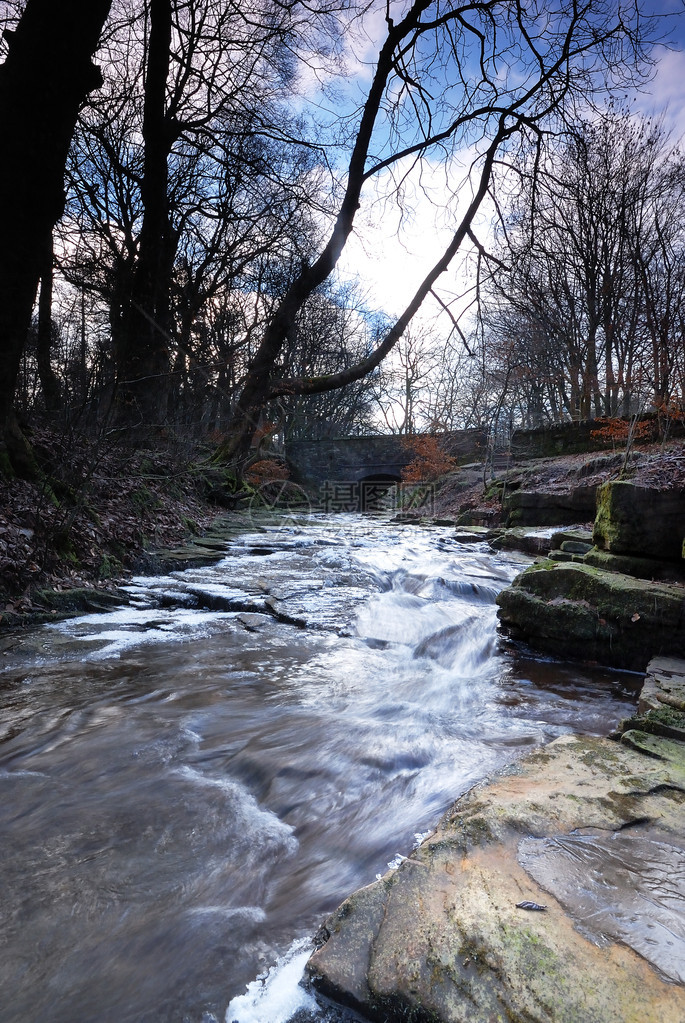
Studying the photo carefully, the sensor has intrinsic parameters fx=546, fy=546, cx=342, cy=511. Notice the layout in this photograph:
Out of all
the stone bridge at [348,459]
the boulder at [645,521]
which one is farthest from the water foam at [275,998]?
the stone bridge at [348,459]

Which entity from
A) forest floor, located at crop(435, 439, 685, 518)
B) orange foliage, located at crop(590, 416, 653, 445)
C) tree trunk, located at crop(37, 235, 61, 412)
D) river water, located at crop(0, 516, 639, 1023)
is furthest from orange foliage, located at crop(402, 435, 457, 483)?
river water, located at crop(0, 516, 639, 1023)

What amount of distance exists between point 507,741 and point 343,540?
8975 millimetres

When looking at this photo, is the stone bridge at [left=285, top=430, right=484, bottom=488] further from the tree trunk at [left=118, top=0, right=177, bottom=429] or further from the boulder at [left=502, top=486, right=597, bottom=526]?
the tree trunk at [left=118, top=0, right=177, bottom=429]

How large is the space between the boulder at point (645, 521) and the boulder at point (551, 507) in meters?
6.62

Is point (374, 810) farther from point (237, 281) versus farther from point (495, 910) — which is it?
point (237, 281)

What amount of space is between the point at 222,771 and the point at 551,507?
37.1ft

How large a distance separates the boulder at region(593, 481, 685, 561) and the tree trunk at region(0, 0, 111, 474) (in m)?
6.11

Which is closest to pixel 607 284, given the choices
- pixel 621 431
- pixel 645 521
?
pixel 621 431

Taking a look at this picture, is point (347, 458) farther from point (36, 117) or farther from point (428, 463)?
point (36, 117)

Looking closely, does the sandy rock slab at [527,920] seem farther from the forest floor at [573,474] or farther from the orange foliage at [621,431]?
the orange foliage at [621,431]

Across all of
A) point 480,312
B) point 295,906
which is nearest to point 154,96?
point 480,312

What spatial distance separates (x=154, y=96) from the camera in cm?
948

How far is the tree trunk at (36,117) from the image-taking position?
472 cm

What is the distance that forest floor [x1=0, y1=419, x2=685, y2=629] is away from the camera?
5.18 m
